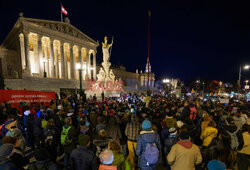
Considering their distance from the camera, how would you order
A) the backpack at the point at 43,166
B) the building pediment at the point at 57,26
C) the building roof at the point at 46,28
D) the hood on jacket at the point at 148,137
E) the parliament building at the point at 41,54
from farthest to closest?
the building pediment at the point at 57,26 < the building roof at the point at 46,28 < the parliament building at the point at 41,54 < the hood on jacket at the point at 148,137 < the backpack at the point at 43,166

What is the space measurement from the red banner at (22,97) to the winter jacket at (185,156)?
9.85 metres

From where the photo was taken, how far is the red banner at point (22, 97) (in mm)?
7799

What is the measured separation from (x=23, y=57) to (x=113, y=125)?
31162mm

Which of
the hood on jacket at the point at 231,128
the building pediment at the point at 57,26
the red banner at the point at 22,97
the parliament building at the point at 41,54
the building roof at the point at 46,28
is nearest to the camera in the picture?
the hood on jacket at the point at 231,128

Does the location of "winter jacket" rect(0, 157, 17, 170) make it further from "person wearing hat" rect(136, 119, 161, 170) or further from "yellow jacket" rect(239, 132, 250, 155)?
"yellow jacket" rect(239, 132, 250, 155)

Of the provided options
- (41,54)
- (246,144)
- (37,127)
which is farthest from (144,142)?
(41,54)

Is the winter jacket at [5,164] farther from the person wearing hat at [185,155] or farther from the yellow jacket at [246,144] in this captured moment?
the yellow jacket at [246,144]

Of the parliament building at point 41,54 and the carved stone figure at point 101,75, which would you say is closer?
the parliament building at point 41,54

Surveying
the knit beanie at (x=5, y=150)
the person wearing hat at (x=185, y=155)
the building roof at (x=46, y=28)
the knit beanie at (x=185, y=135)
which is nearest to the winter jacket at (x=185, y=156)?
the person wearing hat at (x=185, y=155)

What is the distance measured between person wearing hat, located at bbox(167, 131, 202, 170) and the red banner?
32.3 feet

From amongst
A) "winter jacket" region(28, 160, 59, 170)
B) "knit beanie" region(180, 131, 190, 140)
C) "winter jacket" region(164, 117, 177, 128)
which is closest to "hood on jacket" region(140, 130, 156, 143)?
"knit beanie" region(180, 131, 190, 140)

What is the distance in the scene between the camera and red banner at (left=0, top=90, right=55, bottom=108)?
25.6 ft

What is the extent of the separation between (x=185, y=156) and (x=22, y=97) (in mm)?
10177

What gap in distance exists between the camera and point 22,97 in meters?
8.48
